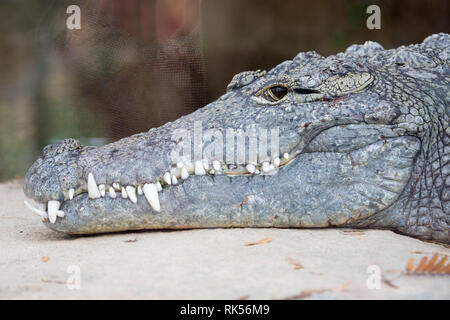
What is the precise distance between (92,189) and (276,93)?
1222 millimetres

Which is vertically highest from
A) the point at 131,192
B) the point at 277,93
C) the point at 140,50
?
the point at 140,50

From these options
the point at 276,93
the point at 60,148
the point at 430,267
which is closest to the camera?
the point at 430,267

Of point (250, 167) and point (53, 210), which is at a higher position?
point (250, 167)

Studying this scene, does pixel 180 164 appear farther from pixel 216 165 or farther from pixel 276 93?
pixel 276 93

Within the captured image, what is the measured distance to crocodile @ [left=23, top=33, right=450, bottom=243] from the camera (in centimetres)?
284

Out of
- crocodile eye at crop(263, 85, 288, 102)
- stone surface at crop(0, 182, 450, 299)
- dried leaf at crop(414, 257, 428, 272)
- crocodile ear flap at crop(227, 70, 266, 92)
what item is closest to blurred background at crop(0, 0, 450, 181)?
crocodile ear flap at crop(227, 70, 266, 92)

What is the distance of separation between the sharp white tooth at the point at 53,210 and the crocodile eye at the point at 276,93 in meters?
1.36

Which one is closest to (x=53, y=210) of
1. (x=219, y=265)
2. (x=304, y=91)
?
(x=219, y=265)

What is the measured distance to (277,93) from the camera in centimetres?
317

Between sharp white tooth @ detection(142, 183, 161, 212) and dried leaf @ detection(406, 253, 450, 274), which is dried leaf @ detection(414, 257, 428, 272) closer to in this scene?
dried leaf @ detection(406, 253, 450, 274)

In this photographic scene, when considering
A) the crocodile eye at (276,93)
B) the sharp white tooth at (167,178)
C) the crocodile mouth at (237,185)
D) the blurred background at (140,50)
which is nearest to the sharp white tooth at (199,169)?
the crocodile mouth at (237,185)
